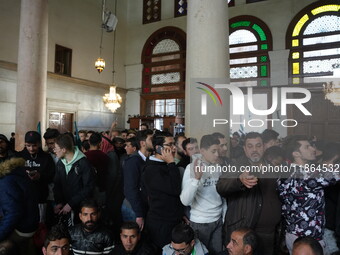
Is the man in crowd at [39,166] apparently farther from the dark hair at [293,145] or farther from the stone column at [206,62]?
the dark hair at [293,145]

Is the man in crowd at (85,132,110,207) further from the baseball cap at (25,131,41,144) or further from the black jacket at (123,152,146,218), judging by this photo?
the black jacket at (123,152,146,218)

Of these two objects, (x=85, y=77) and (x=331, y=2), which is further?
(x=85, y=77)

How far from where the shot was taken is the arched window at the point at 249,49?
35.4ft

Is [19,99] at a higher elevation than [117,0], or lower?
lower

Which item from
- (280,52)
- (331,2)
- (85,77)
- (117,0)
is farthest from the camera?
(117,0)

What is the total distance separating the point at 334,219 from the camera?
2324 mm

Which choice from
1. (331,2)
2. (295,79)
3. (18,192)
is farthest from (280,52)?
(18,192)

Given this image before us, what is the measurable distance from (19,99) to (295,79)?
8.71m

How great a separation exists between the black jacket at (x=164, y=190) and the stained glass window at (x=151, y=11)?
1166cm

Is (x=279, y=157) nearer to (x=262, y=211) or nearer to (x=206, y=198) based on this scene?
(x=262, y=211)

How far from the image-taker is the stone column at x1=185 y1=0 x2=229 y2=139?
10.2 feet

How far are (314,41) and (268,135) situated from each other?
8.84m

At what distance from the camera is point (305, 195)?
6.98ft

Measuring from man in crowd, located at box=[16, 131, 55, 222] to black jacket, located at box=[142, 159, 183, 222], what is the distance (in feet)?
4.64
